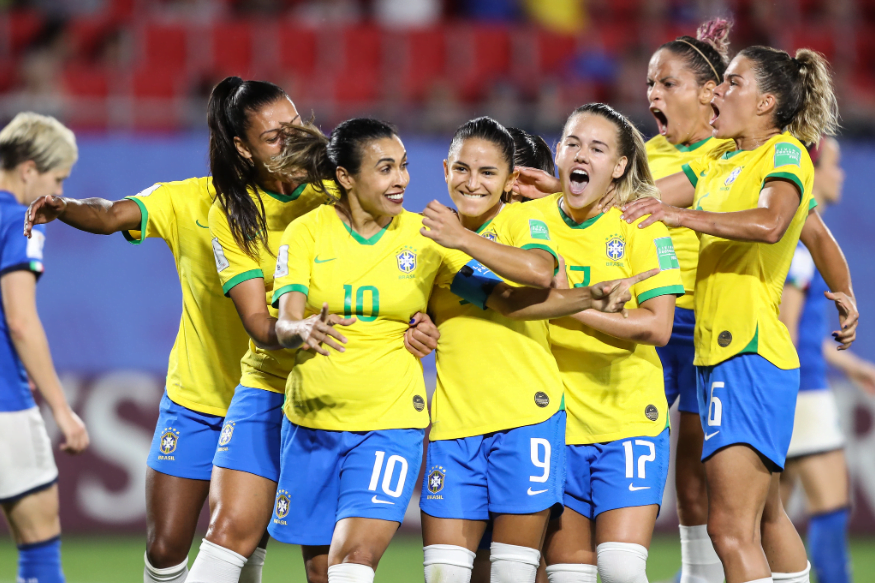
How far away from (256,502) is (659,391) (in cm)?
162

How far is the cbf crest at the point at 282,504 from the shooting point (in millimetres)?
3705

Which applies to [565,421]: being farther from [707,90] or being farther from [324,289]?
[707,90]

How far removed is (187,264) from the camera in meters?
4.27

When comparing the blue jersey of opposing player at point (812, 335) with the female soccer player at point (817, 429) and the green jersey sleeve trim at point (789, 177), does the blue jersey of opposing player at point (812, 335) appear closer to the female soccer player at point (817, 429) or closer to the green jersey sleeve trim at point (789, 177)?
the female soccer player at point (817, 429)

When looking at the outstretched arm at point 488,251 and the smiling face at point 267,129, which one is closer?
the outstretched arm at point 488,251

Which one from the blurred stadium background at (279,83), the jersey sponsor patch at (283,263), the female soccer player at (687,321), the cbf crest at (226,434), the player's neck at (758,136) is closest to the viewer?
the jersey sponsor patch at (283,263)

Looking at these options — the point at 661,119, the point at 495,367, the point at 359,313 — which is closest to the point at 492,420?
the point at 495,367

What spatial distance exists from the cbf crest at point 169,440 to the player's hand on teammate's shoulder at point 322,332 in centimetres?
116

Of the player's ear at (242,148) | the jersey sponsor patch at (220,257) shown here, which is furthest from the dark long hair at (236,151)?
the jersey sponsor patch at (220,257)

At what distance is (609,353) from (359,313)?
39.3 inches

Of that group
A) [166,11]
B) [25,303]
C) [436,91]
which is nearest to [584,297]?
[25,303]

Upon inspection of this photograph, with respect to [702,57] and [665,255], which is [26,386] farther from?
[702,57]

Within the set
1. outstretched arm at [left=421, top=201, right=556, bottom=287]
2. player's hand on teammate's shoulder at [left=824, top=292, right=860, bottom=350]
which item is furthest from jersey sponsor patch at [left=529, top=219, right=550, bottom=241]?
player's hand on teammate's shoulder at [left=824, top=292, right=860, bottom=350]

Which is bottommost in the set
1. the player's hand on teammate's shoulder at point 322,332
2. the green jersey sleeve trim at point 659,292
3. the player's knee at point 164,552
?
the player's knee at point 164,552
